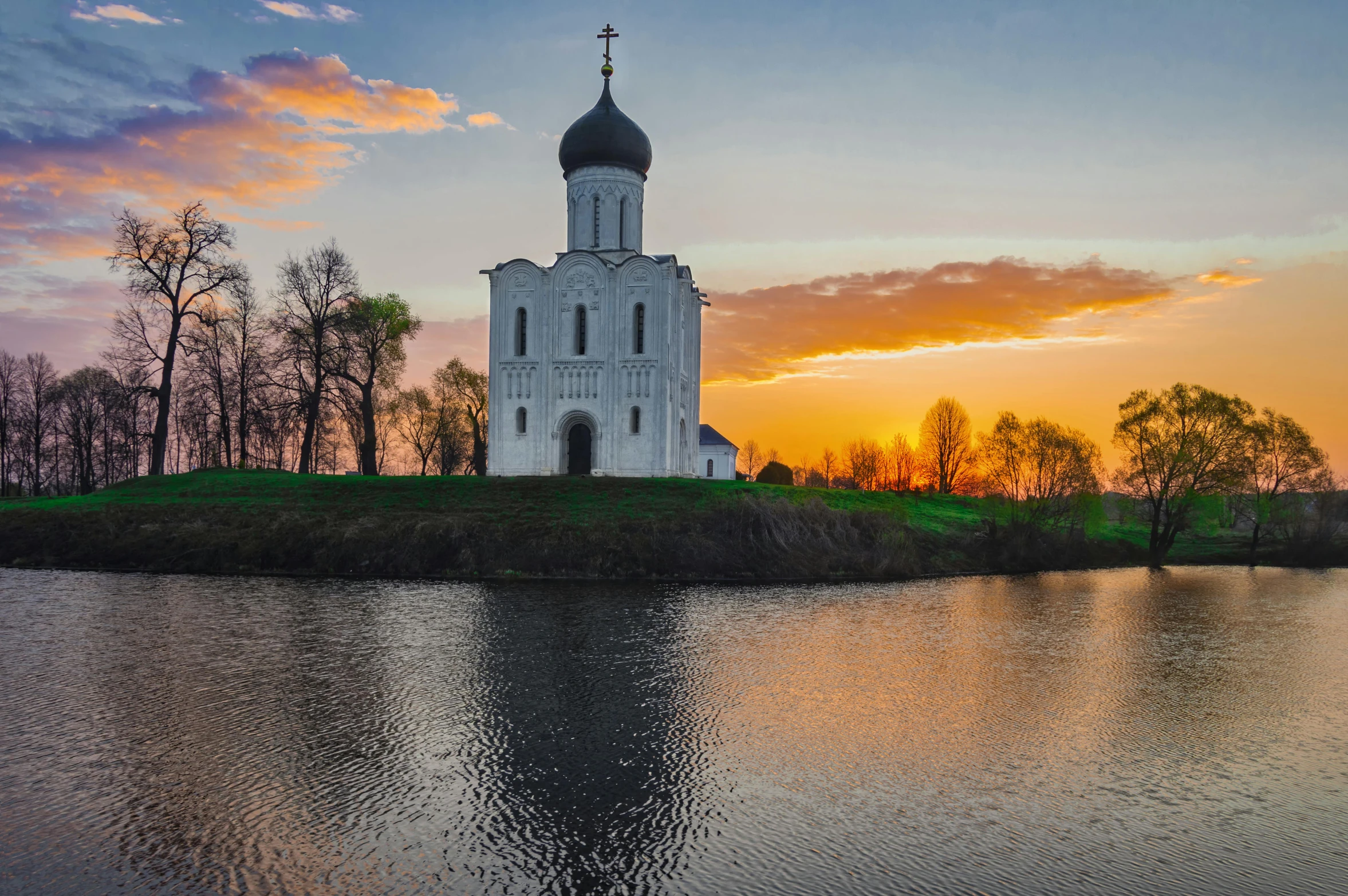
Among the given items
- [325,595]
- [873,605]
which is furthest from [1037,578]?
[325,595]

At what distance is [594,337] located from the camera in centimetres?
3853

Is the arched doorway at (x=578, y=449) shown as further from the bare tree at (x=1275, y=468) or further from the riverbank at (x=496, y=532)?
the bare tree at (x=1275, y=468)

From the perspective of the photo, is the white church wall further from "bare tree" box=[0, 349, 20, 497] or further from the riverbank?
"bare tree" box=[0, 349, 20, 497]

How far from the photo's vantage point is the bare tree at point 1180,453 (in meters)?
36.5

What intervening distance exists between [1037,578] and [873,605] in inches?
447

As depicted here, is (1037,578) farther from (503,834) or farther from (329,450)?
(329,450)

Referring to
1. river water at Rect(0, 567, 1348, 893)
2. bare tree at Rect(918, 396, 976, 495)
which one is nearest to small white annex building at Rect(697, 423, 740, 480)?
bare tree at Rect(918, 396, 976, 495)

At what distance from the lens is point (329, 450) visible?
6209 cm

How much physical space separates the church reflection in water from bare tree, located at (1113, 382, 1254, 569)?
29.7m

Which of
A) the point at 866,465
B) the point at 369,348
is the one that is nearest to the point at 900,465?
the point at 866,465

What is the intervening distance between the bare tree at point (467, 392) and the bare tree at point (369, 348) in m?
12.3

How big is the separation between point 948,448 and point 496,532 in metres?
42.4

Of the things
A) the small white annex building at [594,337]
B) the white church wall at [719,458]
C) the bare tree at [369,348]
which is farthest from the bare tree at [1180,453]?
the bare tree at [369,348]

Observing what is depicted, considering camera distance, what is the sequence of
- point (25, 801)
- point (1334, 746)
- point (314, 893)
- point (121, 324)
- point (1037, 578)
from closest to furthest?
point (314, 893)
point (25, 801)
point (1334, 746)
point (1037, 578)
point (121, 324)
